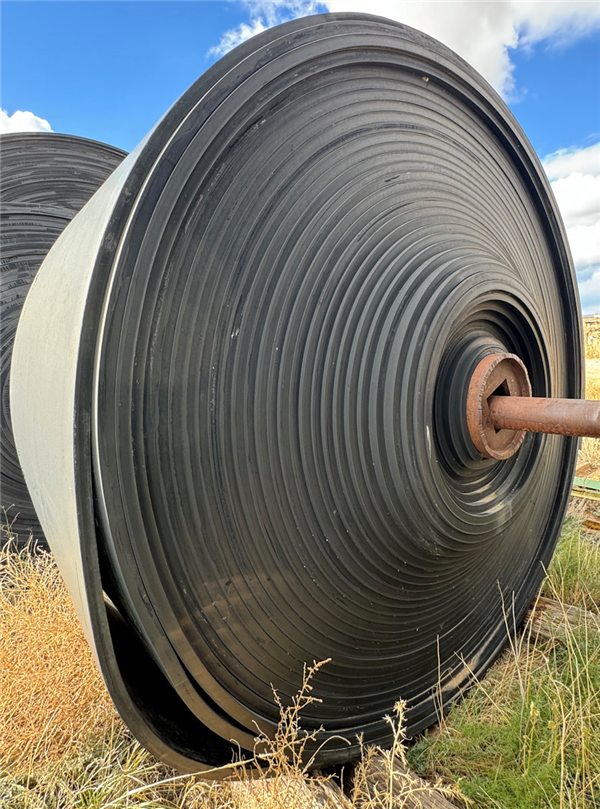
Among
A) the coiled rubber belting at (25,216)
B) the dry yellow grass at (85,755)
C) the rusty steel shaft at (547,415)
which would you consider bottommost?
the dry yellow grass at (85,755)

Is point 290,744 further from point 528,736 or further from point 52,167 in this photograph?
point 52,167

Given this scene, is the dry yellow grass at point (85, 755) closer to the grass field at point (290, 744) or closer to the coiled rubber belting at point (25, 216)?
the grass field at point (290, 744)

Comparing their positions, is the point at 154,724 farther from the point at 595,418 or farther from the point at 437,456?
the point at 595,418

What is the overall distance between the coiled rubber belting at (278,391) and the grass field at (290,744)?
168 millimetres

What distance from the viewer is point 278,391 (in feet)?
5.45

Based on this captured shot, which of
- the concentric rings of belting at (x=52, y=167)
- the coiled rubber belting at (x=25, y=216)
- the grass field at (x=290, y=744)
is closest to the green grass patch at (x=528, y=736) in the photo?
the grass field at (x=290, y=744)

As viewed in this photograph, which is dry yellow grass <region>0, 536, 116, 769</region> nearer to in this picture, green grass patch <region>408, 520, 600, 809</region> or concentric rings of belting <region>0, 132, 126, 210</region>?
green grass patch <region>408, 520, 600, 809</region>

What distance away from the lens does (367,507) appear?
1814 millimetres

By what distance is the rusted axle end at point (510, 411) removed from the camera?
65.5 inches

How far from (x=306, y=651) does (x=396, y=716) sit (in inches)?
23.9

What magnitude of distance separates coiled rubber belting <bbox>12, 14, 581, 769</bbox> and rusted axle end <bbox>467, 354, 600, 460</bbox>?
0.06 metres

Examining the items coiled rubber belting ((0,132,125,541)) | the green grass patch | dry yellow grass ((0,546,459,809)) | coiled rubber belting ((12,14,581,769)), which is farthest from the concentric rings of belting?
the green grass patch

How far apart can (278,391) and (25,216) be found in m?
3.51

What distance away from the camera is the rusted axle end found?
166 centimetres
